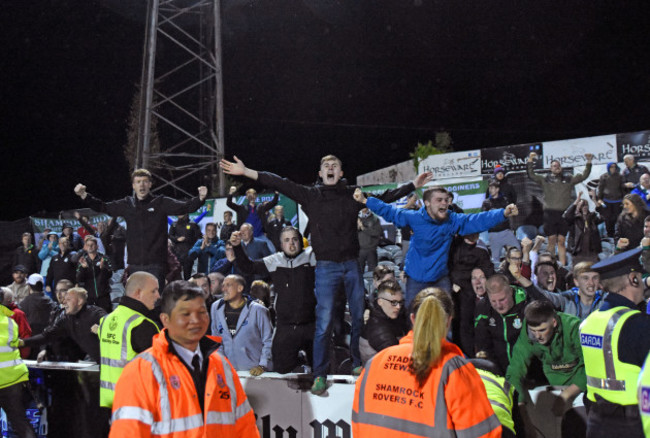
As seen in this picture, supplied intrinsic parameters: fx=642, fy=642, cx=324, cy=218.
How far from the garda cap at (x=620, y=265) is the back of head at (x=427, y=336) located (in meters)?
1.28

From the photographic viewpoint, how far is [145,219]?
25.7 ft

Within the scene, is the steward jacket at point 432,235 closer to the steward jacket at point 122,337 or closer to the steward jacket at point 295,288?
the steward jacket at point 295,288

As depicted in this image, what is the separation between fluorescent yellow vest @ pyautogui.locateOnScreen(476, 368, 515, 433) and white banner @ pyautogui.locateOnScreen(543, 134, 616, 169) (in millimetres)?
16628

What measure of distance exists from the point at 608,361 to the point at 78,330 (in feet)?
20.6

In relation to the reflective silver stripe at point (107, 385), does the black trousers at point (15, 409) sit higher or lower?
lower

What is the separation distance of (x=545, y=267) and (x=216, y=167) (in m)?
14.5

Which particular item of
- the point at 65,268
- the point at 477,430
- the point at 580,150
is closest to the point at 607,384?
the point at 477,430

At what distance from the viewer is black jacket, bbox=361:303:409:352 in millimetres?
6258

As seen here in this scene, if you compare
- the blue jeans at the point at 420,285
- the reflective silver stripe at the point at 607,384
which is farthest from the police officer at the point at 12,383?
the reflective silver stripe at the point at 607,384

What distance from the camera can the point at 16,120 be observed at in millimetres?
51688

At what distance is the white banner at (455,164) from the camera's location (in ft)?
73.9

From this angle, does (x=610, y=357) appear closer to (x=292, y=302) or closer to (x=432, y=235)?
(x=432, y=235)

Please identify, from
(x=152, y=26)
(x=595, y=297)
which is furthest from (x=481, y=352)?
(x=152, y=26)

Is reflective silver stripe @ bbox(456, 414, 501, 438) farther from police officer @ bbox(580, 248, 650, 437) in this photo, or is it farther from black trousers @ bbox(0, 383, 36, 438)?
black trousers @ bbox(0, 383, 36, 438)
